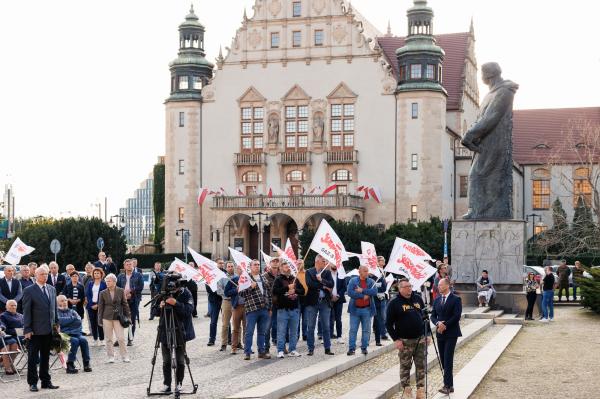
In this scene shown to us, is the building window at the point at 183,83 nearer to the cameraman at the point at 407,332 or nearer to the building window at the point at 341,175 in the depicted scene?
the building window at the point at 341,175

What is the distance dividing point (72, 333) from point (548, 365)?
8390 mm

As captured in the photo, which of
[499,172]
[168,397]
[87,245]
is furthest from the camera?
[87,245]

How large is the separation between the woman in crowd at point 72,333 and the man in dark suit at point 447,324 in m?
6.24

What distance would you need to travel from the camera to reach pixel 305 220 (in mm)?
67000

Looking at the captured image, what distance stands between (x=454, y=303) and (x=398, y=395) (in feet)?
5.49

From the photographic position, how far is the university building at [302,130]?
223 feet

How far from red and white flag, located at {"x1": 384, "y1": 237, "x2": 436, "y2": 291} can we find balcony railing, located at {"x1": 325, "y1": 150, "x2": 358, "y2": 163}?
49.5 metres

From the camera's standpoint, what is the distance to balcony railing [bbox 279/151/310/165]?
2741 inches

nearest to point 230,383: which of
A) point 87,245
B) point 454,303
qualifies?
point 454,303

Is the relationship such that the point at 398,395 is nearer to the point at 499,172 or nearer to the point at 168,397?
the point at 168,397

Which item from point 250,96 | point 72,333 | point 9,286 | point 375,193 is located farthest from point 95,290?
point 250,96

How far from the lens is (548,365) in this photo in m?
17.8

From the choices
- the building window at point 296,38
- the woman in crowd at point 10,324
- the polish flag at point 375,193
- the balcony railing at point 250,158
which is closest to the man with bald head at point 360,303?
the woman in crowd at point 10,324

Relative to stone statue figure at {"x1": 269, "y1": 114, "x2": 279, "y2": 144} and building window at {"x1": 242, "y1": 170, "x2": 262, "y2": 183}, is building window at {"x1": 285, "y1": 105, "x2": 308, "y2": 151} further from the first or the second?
building window at {"x1": 242, "y1": 170, "x2": 262, "y2": 183}
